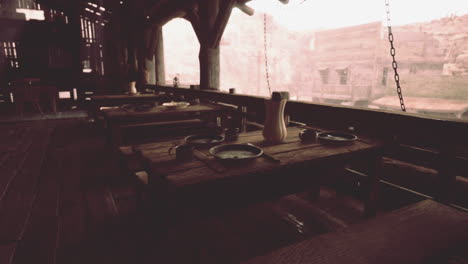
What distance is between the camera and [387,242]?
119 centimetres

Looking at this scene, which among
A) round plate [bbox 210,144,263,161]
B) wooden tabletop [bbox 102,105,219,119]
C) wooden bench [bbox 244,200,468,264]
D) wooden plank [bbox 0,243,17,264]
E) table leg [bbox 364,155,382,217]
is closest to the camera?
wooden bench [bbox 244,200,468,264]

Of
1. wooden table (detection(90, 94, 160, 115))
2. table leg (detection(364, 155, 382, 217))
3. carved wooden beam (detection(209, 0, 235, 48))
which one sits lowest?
table leg (detection(364, 155, 382, 217))

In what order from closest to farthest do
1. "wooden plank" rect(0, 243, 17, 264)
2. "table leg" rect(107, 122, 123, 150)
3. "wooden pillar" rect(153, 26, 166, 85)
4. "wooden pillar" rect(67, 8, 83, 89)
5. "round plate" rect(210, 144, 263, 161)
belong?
1. "round plate" rect(210, 144, 263, 161)
2. "wooden plank" rect(0, 243, 17, 264)
3. "table leg" rect(107, 122, 123, 150)
4. "wooden pillar" rect(153, 26, 166, 85)
5. "wooden pillar" rect(67, 8, 83, 89)

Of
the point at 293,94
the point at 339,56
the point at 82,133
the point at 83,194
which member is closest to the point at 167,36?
the point at 293,94

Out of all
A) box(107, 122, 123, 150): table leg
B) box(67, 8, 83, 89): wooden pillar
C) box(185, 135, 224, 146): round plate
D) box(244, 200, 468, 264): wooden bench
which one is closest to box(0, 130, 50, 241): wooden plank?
box(107, 122, 123, 150): table leg

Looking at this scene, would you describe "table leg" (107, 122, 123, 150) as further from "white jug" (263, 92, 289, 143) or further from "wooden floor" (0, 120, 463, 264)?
"white jug" (263, 92, 289, 143)

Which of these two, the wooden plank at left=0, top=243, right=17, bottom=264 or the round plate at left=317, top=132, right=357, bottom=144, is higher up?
the round plate at left=317, top=132, right=357, bottom=144

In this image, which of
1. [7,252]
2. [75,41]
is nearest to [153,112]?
[7,252]

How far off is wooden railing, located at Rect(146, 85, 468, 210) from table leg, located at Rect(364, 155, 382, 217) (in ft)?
1.05

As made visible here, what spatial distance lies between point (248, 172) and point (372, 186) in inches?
58.1

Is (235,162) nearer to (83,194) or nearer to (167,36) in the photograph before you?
(83,194)

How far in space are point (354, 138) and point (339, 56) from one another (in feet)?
89.3

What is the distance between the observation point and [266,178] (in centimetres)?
239

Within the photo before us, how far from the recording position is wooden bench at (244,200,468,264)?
1089mm
